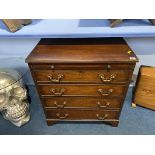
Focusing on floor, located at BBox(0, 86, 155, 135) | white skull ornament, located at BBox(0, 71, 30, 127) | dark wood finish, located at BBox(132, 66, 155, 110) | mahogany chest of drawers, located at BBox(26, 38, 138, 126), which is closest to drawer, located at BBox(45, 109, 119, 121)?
mahogany chest of drawers, located at BBox(26, 38, 138, 126)

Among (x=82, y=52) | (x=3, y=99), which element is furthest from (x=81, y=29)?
(x=3, y=99)

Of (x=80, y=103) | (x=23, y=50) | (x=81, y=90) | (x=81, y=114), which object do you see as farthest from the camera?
(x=23, y=50)

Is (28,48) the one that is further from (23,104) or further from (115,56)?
→ (115,56)

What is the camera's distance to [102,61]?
109 centimetres

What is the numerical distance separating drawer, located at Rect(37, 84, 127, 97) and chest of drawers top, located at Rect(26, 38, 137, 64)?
9.5 inches

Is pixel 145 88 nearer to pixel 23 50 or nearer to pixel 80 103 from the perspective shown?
pixel 80 103

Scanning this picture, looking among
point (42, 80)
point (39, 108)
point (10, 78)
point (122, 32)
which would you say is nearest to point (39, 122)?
point (39, 108)

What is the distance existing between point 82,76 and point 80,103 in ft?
1.01

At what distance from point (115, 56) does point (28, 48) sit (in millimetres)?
958

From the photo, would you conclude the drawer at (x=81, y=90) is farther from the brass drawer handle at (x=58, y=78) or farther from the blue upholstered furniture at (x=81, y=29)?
the blue upholstered furniture at (x=81, y=29)

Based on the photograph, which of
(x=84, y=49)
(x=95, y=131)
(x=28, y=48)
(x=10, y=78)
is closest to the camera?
(x=84, y=49)

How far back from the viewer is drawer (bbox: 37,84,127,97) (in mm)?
A: 1285

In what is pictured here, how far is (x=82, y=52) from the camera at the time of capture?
3.83ft

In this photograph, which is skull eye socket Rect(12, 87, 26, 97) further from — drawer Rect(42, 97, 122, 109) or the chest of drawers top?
the chest of drawers top
